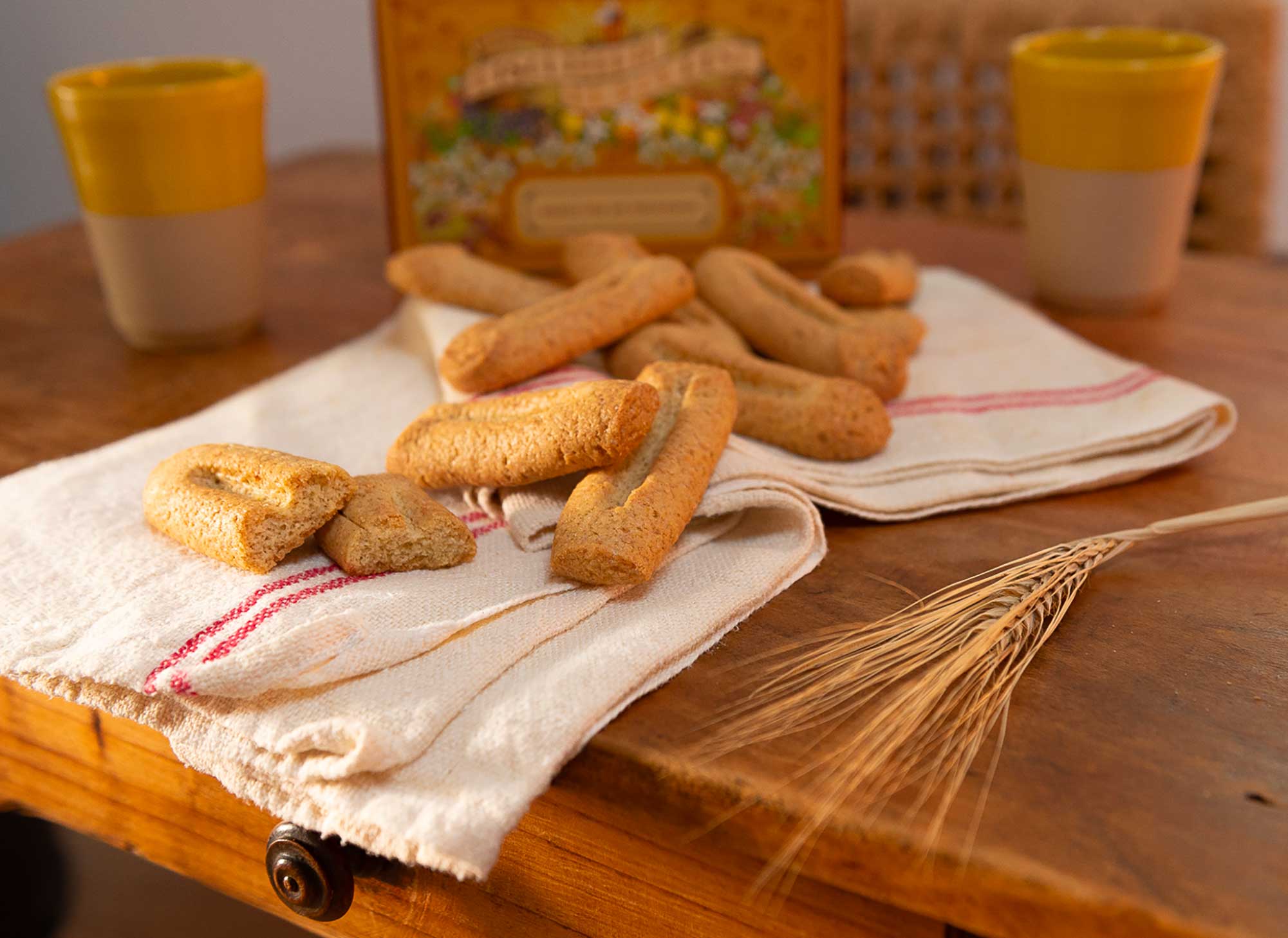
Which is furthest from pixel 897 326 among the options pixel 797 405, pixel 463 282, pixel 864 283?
pixel 463 282

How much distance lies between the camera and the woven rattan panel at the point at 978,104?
1780mm

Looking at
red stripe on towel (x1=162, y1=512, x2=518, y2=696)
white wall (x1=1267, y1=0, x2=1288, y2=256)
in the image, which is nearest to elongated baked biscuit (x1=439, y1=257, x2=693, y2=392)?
red stripe on towel (x1=162, y1=512, x2=518, y2=696)

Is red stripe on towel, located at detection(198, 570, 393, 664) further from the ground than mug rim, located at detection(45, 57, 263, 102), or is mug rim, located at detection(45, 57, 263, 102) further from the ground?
mug rim, located at detection(45, 57, 263, 102)

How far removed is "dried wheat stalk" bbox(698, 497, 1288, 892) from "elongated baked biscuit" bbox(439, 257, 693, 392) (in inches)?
12.5

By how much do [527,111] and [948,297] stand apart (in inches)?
17.5

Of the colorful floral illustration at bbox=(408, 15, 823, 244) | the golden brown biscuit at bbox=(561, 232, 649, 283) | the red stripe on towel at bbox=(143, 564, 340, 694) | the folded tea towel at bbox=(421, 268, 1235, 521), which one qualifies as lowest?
the folded tea towel at bbox=(421, 268, 1235, 521)

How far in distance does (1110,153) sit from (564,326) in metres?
0.56

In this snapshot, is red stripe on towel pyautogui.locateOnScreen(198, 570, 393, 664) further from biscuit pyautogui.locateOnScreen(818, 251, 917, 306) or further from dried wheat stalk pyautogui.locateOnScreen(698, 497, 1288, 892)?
biscuit pyautogui.locateOnScreen(818, 251, 917, 306)

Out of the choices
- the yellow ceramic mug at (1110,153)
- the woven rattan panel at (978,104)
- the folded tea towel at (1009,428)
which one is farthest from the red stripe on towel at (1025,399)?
the woven rattan panel at (978,104)

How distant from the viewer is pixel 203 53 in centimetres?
269

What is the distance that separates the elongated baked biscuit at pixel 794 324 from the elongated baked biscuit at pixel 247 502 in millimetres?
384

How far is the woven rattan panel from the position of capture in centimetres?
178

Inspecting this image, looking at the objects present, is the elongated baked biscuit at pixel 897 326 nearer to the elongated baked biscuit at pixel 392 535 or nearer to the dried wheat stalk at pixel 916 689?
the dried wheat stalk at pixel 916 689

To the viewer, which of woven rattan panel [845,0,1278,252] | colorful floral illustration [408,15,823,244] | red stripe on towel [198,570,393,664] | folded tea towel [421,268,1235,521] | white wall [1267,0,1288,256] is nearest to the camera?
red stripe on towel [198,570,393,664]
